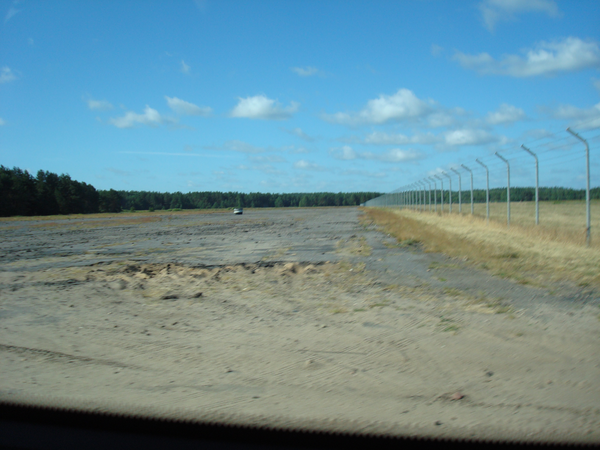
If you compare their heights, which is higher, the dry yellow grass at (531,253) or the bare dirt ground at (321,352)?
the dry yellow grass at (531,253)

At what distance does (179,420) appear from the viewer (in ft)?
11.9

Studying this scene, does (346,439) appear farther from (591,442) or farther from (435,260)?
(435,260)

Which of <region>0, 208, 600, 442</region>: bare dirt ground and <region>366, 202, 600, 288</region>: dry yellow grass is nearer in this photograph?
<region>0, 208, 600, 442</region>: bare dirt ground

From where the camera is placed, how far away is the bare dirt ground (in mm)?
3744

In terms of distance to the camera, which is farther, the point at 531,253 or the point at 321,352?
the point at 531,253

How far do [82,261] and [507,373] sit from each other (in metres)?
13.3

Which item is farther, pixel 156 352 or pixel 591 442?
pixel 156 352

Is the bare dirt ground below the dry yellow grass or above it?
below

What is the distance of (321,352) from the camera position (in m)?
5.40

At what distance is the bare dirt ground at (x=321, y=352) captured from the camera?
374 cm

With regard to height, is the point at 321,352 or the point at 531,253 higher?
the point at 531,253

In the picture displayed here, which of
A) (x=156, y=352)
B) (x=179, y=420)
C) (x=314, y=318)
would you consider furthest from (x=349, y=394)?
(x=314, y=318)

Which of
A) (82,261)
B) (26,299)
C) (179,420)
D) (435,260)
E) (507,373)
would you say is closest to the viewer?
(179,420)

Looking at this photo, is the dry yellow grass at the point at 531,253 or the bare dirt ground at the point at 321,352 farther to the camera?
the dry yellow grass at the point at 531,253
